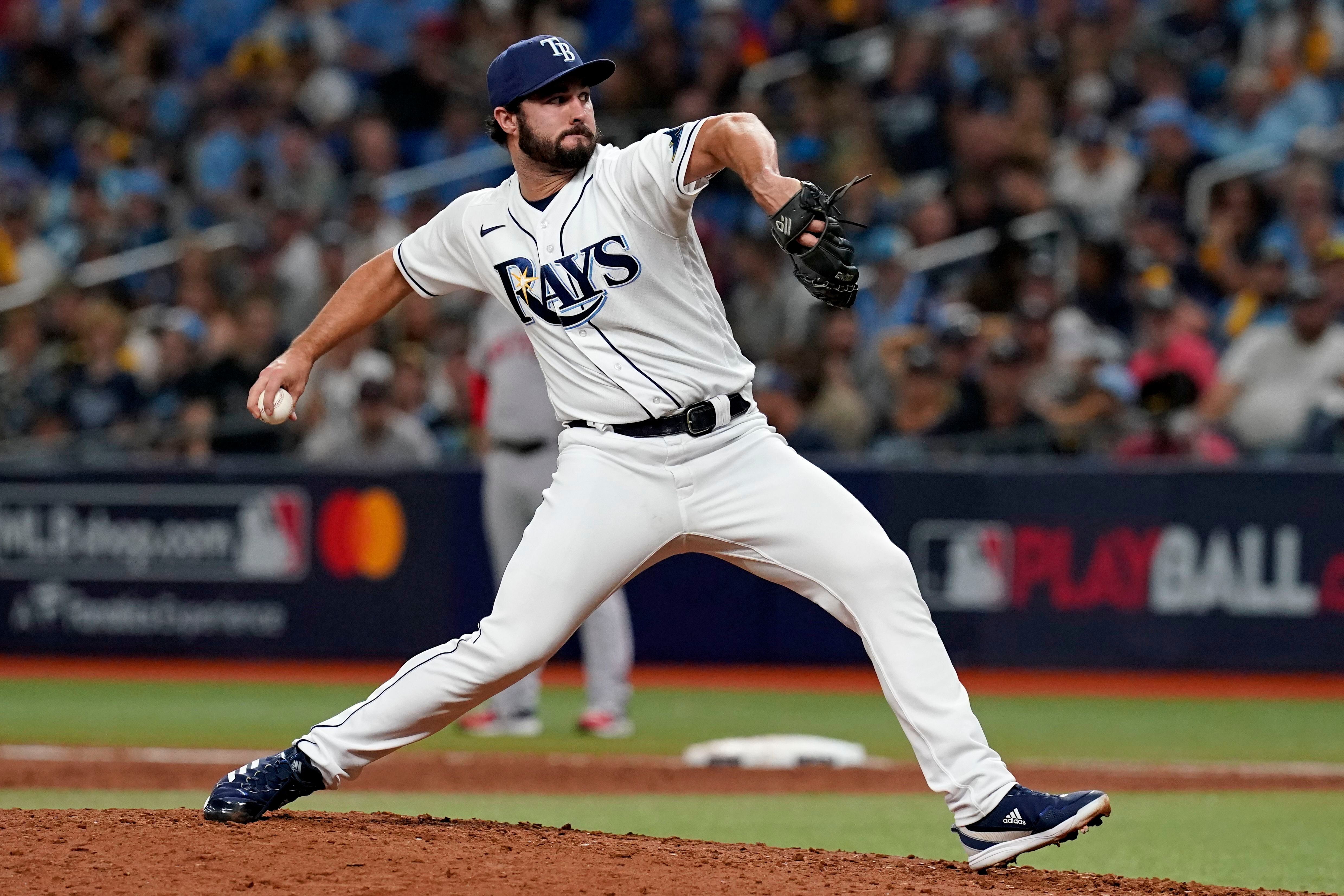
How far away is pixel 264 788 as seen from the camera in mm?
4688

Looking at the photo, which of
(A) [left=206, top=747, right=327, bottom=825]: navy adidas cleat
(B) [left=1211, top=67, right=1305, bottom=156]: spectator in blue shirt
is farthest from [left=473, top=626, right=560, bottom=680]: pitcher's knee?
(B) [left=1211, top=67, right=1305, bottom=156]: spectator in blue shirt

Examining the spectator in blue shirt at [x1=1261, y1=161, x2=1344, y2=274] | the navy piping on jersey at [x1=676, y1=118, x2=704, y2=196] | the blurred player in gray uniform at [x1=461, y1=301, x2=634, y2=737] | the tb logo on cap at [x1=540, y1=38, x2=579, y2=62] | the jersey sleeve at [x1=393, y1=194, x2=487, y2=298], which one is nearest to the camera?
the navy piping on jersey at [x1=676, y1=118, x2=704, y2=196]

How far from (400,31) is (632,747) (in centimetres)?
1000

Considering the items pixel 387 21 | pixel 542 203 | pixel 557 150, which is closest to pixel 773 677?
pixel 542 203

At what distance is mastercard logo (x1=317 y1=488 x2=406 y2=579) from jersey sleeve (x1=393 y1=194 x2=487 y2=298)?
264 inches

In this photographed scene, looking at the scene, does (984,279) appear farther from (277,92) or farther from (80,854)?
(80,854)

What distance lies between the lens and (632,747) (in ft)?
28.1

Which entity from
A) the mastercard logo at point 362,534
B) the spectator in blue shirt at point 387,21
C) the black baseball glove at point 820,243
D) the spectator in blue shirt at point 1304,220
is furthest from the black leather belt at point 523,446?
the spectator in blue shirt at point 387,21

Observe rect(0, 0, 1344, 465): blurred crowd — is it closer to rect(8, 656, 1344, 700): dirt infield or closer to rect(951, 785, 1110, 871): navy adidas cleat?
rect(8, 656, 1344, 700): dirt infield

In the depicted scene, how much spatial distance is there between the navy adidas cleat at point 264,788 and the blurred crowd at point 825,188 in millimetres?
6497

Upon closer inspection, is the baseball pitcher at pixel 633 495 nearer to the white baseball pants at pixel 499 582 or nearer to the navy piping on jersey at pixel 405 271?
the navy piping on jersey at pixel 405 271

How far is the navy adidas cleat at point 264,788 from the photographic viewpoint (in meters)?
4.67

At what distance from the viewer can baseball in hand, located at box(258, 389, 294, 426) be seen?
4684 millimetres

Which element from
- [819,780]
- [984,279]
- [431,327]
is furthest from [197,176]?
[819,780]
